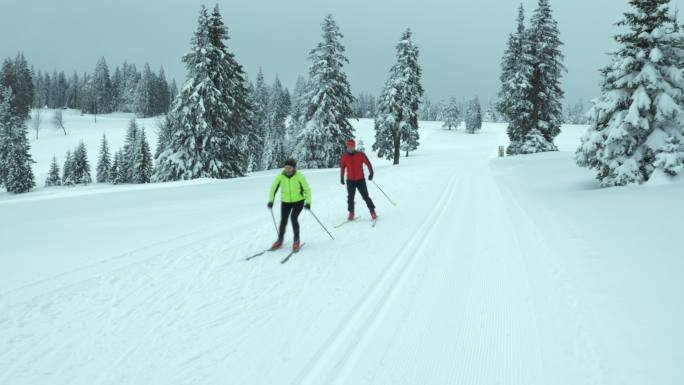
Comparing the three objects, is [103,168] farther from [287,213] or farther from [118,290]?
[118,290]

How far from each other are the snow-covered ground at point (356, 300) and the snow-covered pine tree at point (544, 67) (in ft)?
91.2

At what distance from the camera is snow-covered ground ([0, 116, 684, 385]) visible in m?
3.81

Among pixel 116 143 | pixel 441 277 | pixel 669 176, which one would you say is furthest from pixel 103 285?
pixel 116 143

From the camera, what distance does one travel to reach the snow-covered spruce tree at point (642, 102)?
12.8 metres

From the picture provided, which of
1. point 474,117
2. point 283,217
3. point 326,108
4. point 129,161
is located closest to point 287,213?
point 283,217

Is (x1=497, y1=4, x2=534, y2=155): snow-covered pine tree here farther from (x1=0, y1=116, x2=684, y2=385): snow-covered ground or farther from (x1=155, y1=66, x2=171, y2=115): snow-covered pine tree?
(x1=155, y1=66, x2=171, y2=115): snow-covered pine tree

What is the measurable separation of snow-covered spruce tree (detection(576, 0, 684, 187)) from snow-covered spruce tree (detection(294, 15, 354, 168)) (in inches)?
909

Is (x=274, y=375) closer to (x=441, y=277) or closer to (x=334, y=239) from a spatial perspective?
(x=441, y=277)

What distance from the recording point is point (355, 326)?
4.60 m

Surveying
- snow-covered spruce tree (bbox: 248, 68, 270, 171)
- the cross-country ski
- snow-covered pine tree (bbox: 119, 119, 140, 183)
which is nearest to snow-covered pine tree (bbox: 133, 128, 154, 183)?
snow-covered pine tree (bbox: 119, 119, 140, 183)

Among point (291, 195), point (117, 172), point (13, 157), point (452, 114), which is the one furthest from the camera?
point (452, 114)

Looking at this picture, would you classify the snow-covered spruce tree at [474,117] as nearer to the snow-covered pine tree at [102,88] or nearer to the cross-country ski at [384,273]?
the cross-country ski at [384,273]

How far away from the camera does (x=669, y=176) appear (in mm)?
12445

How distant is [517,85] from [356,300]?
3496 centimetres
